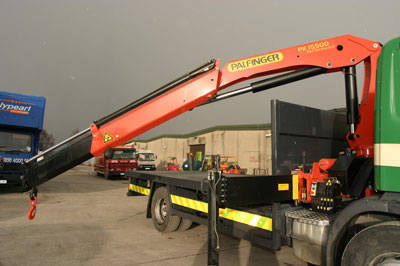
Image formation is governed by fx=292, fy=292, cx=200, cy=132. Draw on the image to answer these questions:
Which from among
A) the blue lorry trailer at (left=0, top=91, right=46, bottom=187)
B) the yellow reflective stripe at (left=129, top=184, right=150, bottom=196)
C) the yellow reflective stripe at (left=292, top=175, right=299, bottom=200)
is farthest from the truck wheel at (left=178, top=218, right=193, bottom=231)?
the blue lorry trailer at (left=0, top=91, right=46, bottom=187)

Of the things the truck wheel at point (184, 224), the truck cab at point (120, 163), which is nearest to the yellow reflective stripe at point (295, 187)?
the truck wheel at point (184, 224)

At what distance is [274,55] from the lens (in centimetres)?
364

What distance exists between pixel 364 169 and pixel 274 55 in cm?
169

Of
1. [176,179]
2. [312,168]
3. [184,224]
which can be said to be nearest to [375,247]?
[312,168]

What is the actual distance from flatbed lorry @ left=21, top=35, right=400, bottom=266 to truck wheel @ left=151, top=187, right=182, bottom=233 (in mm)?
1182

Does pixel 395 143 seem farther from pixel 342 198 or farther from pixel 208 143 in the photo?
pixel 208 143

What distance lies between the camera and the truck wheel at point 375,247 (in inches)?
94.3

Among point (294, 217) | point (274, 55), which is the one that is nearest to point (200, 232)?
point (294, 217)

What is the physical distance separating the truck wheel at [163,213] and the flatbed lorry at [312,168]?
118 centimetres

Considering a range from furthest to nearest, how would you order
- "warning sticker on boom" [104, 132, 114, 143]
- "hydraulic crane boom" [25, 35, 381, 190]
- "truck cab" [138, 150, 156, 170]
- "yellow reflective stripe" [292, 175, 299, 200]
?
"truck cab" [138, 150, 156, 170] < "warning sticker on boom" [104, 132, 114, 143] < "yellow reflective stripe" [292, 175, 299, 200] < "hydraulic crane boom" [25, 35, 381, 190]

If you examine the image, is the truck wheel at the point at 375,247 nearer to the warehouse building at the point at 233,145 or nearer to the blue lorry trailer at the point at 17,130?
the blue lorry trailer at the point at 17,130

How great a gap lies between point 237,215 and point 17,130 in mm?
10470

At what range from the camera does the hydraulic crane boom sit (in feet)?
11.0

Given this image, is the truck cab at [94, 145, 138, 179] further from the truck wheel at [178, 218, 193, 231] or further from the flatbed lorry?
the flatbed lorry
